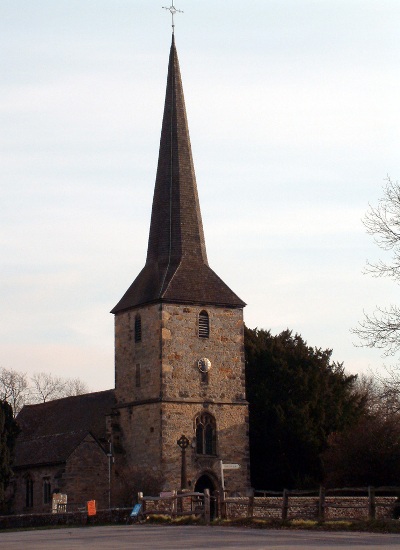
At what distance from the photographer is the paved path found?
2270 cm

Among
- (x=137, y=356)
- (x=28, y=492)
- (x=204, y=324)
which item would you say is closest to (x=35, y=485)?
(x=28, y=492)

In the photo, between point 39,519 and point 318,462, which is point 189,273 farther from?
point 39,519

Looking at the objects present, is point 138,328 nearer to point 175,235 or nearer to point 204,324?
point 204,324

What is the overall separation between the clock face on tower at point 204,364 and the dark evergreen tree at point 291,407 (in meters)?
3.95

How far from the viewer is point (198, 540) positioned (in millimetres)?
24938

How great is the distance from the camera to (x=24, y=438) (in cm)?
5709

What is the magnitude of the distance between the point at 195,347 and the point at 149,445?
4746mm

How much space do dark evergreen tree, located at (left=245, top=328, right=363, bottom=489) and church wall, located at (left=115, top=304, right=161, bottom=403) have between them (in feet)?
19.3

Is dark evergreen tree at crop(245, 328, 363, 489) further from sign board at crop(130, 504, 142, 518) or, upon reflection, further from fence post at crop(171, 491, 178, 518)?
sign board at crop(130, 504, 142, 518)

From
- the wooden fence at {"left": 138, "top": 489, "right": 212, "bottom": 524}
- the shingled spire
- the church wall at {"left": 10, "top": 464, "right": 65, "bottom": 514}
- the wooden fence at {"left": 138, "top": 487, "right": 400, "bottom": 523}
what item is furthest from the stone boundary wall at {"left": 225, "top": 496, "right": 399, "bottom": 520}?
the church wall at {"left": 10, "top": 464, "right": 65, "bottom": 514}

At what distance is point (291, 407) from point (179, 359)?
592 cm

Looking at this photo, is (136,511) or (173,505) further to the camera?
(173,505)

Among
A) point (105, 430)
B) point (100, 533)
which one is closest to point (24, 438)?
point (105, 430)

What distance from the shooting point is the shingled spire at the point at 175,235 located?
50.0 meters
